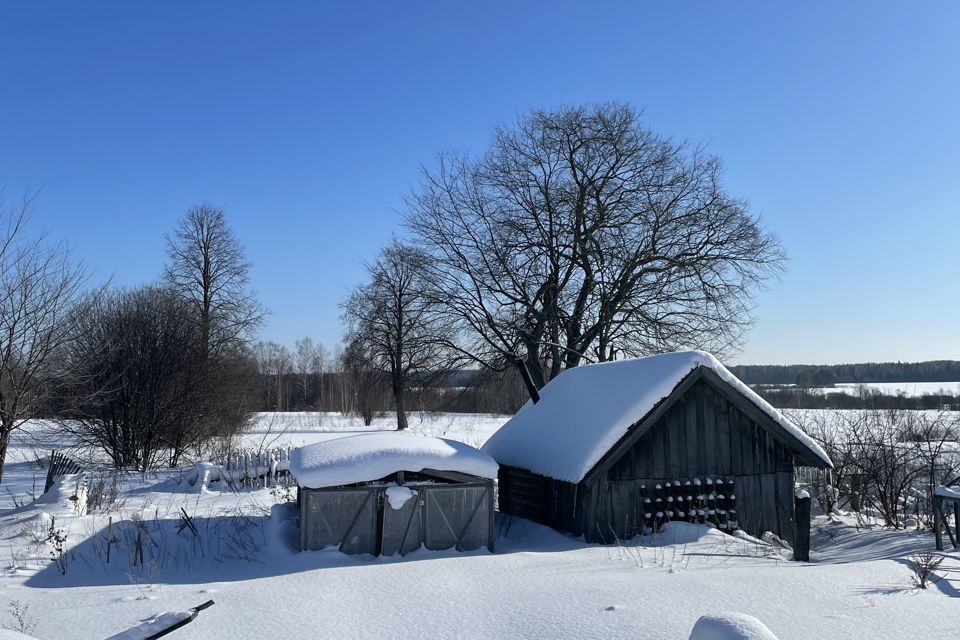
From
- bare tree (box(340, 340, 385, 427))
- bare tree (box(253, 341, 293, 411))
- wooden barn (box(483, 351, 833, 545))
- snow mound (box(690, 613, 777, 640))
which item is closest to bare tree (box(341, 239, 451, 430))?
bare tree (box(340, 340, 385, 427))

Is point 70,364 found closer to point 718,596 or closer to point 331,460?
point 331,460

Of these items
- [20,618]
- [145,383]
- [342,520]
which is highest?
[145,383]

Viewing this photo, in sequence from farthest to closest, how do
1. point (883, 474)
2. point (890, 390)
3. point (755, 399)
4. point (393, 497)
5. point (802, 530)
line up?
1. point (890, 390)
2. point (883, 474)
3. point (755, 399)
4. point (393, 497)
5. point (802, 530)

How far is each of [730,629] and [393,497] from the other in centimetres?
822

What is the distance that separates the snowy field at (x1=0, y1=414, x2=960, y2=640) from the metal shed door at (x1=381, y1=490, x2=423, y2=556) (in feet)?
0.95

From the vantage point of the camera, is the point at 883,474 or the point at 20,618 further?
the point at 883,474

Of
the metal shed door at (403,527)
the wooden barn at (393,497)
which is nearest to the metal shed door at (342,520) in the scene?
the wooden barn at (393,497)

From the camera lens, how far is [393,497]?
1184 cm

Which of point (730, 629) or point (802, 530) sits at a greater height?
point (730, 629)

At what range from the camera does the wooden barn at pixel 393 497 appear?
462 inches

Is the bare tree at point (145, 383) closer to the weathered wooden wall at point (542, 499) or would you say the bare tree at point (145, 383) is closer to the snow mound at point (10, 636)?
the weathered wooden wall at point (542, 499)

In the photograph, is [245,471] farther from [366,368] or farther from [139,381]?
[366,368]

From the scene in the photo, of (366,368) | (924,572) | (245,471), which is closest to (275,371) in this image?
(366,368)

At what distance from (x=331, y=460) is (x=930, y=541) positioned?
11.1 m
